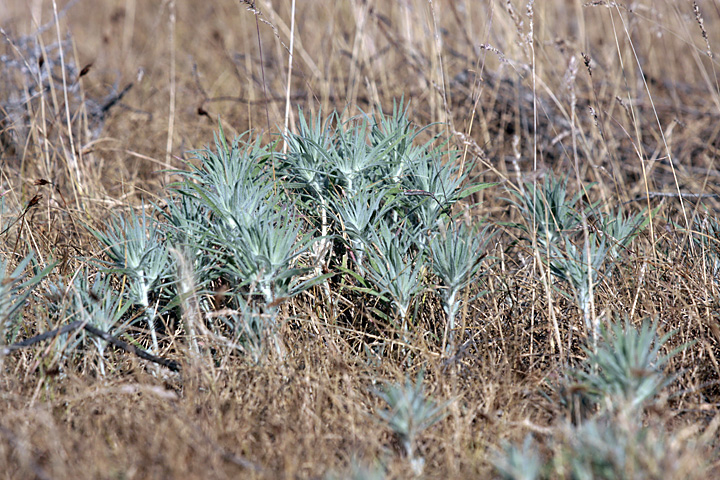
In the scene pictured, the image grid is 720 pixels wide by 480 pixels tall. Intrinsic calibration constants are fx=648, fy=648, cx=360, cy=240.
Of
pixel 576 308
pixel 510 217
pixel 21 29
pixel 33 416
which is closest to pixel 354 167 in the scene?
pixel 576 308

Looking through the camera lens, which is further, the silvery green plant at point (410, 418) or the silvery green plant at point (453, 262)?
the silvery green plant at point (453, 262)

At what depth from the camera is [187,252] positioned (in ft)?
5.71

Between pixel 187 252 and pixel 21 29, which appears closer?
pixel 187 252

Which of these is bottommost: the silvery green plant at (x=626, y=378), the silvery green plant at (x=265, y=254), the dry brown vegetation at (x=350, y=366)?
the dry brown vegetation at (x=350, y=366)

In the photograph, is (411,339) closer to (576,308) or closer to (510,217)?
(576,308)

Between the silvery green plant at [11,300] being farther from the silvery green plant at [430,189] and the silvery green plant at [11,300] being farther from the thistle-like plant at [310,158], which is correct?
the silvery green plant at [430,189]

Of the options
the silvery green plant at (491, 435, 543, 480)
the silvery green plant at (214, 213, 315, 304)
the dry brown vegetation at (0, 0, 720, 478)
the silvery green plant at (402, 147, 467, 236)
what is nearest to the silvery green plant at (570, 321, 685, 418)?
the dry brown vegetation at (0, 0, 720, 478)

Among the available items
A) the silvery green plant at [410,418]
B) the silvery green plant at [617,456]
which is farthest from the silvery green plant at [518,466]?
the silvery green plant at [410,418]

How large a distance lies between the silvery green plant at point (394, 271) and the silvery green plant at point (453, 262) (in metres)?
0.06

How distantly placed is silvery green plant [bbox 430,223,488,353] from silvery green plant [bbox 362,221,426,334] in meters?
0.06

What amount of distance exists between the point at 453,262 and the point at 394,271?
0.16m

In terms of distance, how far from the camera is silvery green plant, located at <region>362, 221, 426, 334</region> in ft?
5.77

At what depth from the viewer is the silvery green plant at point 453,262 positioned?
1.75m

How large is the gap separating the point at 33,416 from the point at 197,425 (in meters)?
0.39
